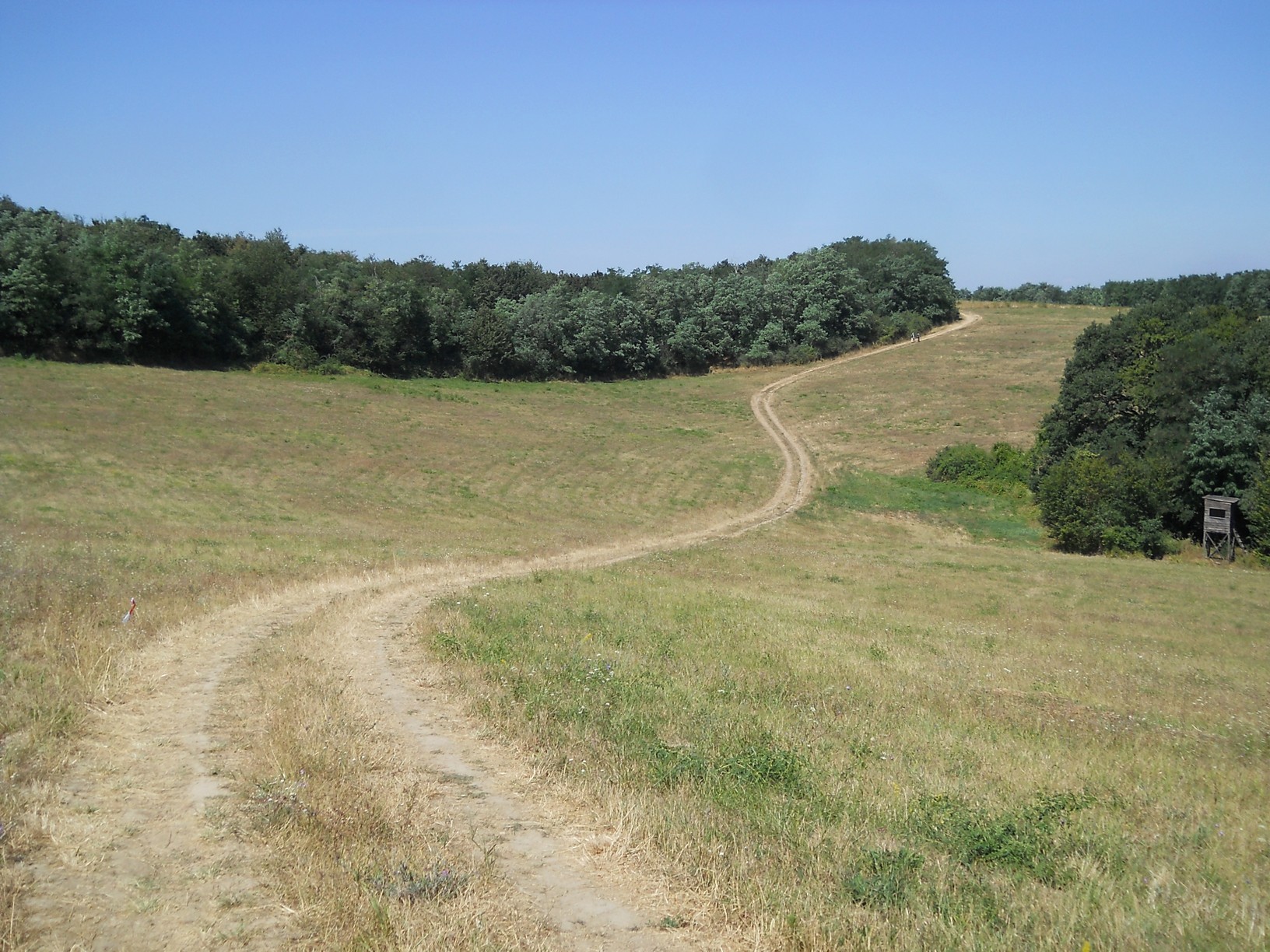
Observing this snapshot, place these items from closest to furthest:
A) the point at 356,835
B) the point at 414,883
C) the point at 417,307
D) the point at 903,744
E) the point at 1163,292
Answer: the point at 414,883 → the point at 356,835 → the point at 903,744 → the point at 417,307 → the point at 1163,292

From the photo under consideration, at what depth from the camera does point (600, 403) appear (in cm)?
7475

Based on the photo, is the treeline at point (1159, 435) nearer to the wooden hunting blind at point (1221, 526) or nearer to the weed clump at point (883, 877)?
the wooden hunting blind at point (1221, 526)

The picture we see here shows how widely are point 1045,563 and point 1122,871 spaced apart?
101 feet

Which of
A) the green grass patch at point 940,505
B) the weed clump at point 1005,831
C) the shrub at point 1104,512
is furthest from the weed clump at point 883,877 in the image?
the shrub at point 1104,512

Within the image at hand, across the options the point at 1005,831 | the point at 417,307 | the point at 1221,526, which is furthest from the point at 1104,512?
the point at 417,307

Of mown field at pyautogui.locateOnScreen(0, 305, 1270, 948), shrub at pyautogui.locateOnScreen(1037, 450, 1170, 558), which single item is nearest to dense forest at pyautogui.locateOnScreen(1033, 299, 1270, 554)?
shrub at pyautogui.locateOnScreen(1037, 450, 1170, 558)

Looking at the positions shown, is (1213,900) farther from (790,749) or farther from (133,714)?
(133,714)

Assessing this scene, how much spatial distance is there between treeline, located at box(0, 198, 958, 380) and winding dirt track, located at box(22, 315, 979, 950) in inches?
2391

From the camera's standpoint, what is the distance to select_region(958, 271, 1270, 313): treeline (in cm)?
8806

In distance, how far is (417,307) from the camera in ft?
256

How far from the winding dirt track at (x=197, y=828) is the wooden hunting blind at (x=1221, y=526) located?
4120 centimetres

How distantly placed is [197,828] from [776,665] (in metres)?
8.99

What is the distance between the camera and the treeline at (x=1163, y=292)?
88062 millimetres

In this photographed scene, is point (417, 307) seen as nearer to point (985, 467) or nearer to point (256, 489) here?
point (256, 489)
